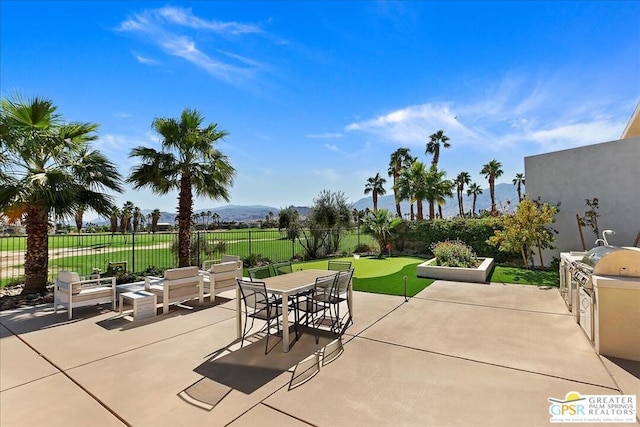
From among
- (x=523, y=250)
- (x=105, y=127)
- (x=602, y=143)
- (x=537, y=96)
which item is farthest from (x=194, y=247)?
(x=602, y=143)

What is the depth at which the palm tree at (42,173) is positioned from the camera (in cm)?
654

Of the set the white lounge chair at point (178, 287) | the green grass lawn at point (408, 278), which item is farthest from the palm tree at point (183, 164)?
the green grass lawn at point (408, 278)

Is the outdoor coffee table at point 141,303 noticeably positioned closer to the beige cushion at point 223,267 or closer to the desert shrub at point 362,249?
the beige cushion at point 223,267

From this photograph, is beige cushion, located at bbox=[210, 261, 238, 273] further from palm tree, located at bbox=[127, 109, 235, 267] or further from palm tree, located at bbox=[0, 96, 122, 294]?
palm tree, located at bbox=[0, 96, 122, 294]

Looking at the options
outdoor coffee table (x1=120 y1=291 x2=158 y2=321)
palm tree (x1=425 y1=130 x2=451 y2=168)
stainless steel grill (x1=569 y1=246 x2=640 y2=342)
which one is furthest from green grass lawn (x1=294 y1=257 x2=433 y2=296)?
palm tree (x1=425 y1=130 x2=451 y2=168)

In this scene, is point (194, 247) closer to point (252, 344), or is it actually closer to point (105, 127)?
point (105, 127)

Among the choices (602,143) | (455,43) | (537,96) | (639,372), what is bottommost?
(639,372)

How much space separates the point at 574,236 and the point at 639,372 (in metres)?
8.58

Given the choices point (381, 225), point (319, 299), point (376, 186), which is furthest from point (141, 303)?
point (376, 186)

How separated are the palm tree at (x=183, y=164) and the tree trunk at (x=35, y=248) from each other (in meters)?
2.21

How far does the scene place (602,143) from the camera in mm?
9648

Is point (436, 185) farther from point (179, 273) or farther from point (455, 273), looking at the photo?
point (179, 273)

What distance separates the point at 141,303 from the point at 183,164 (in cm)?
457

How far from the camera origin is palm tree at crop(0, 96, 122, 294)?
21.4ft
